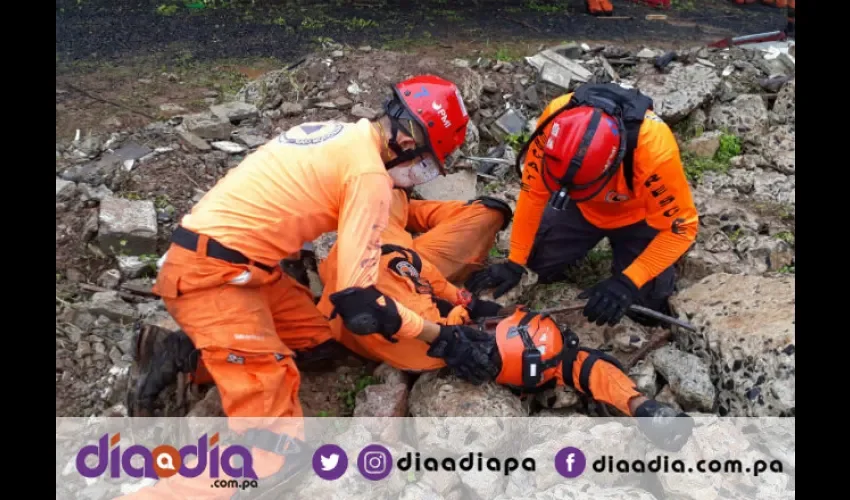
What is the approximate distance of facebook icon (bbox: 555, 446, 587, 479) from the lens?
321 centimetres

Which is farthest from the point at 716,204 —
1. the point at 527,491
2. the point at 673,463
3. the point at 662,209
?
the point at 527,491

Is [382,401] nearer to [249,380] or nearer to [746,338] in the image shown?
[249,380]

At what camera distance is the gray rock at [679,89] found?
6832mm

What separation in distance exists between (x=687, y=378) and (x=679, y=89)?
4199 millimetres

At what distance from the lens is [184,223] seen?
3.42 m

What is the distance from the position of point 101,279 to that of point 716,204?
4.62 meters

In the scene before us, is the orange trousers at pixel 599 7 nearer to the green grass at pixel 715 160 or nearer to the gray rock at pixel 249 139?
the green grass at pixel 715 160

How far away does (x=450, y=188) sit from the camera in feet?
19.4

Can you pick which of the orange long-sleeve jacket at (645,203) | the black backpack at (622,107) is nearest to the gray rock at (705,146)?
the orange long-sleeve jacket at (645,203)

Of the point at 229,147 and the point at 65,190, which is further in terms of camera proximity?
the point at 229,147

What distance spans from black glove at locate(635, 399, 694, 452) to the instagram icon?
1262mm

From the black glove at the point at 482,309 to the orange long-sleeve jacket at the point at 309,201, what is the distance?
906 millimetres

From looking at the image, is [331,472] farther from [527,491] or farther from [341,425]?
[527,491]

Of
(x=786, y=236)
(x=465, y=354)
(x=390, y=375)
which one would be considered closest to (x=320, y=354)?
(x=390, y=375)
